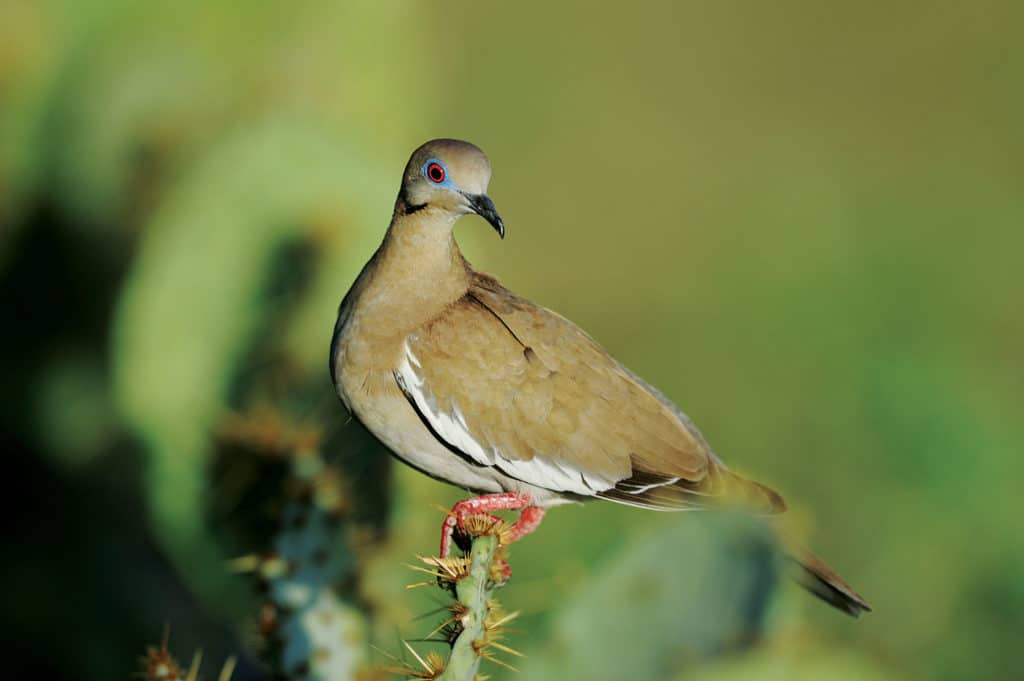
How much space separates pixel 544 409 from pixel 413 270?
0.29 metres

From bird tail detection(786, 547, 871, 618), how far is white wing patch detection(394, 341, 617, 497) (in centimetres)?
30

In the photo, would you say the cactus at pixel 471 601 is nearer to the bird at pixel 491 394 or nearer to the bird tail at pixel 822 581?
the bird at pixel 491 394

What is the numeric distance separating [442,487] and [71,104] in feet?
5.10

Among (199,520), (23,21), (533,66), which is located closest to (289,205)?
(199,520)

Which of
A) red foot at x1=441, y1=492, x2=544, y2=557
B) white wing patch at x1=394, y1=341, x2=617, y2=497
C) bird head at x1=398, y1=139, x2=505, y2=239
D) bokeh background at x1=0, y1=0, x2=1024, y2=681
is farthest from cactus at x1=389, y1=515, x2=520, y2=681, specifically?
bird head at x1=398, y1=139, x2=505, y2=239

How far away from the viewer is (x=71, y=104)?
3451 millimetres

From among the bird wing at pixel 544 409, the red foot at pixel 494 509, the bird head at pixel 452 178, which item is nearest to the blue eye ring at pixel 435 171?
the bird head at pixel 452 178

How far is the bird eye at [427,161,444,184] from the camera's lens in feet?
6.11

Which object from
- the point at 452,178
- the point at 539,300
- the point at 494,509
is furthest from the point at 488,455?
the point at 539,300

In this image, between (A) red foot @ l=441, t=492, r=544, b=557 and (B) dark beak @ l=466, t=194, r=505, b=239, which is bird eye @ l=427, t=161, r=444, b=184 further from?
(A) red foot @ l=441, t=492, r=544, b=557

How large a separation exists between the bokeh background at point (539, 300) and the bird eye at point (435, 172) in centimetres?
56

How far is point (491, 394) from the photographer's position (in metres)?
1.93

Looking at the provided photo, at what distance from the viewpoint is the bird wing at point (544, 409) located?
74.5 inches

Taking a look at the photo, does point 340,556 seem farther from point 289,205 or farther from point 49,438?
point 49,438
